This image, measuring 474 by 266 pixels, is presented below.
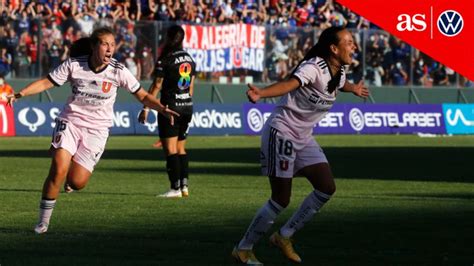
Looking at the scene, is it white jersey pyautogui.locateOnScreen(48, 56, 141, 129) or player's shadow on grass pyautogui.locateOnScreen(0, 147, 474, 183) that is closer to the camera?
white jersey pyautogui.locateOnScreen(48, 56, 141, 129)

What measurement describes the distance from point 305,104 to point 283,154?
51 centimetres

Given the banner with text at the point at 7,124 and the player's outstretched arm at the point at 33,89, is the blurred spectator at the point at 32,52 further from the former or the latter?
the player's outstretched arm at the point at 33,89

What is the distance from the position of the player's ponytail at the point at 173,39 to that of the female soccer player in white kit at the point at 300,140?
713 centimetres

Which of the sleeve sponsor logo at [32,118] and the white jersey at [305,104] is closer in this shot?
the white jersey at [305,104]

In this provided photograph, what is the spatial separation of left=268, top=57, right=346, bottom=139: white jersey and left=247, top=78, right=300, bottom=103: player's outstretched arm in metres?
0.39

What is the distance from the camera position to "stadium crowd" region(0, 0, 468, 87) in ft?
136

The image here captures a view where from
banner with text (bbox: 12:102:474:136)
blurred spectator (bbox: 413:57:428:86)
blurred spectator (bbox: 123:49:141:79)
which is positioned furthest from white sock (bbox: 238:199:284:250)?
blurred spectator (bbox: 413:57:428:86)

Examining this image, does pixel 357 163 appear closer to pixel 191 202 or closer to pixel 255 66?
pixel 191 202

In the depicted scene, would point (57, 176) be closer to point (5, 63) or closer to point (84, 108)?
point (84, 108)

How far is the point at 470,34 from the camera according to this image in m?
29.6

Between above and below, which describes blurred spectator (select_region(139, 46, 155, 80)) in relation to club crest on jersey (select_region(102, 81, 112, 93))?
below

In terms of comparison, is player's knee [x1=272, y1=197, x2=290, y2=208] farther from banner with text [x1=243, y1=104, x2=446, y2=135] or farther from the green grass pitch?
banner with text [x1=243, y1=104, x2=446, y2=135]

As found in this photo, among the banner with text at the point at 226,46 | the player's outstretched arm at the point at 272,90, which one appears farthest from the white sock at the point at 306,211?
the banner with text at the point at 226,46

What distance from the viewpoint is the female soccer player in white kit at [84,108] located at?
13.9 meters
